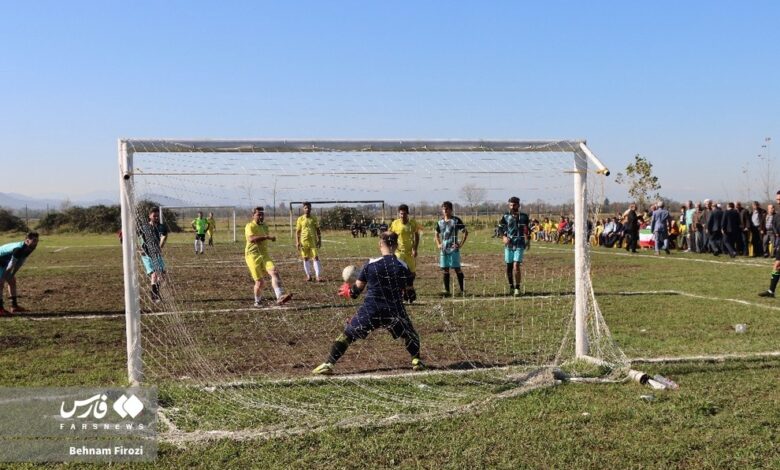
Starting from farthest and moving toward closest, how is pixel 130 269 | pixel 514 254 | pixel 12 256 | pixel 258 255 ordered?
pixel 514 254 < pixel 258 255 < pixel 12 256 < pixel 130 269

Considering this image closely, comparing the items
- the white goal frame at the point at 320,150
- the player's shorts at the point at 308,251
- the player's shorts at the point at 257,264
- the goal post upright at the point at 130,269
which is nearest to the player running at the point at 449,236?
the player's shorts at the point at 257,264

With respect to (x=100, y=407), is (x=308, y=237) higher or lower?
higher

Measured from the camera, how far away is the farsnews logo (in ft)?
20.1

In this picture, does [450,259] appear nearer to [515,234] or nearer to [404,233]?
[515,234]

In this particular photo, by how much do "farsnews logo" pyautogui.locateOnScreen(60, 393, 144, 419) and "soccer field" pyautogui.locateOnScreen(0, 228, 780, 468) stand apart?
0.88 ft

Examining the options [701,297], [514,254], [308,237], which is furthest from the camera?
[308,237]

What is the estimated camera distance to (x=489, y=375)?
24.4 feet

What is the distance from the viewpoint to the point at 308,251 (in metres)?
16.5

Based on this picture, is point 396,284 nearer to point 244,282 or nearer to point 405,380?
point 405,380

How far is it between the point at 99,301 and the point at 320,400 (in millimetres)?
9335

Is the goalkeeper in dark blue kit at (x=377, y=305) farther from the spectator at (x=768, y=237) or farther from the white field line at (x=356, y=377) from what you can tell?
the spectator at (x=768, y=237)

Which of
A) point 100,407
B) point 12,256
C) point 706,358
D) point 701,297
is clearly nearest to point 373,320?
point 100,407

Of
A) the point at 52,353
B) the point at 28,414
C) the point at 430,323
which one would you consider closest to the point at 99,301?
the point at 52,353

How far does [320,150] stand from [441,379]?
9.02 ft
